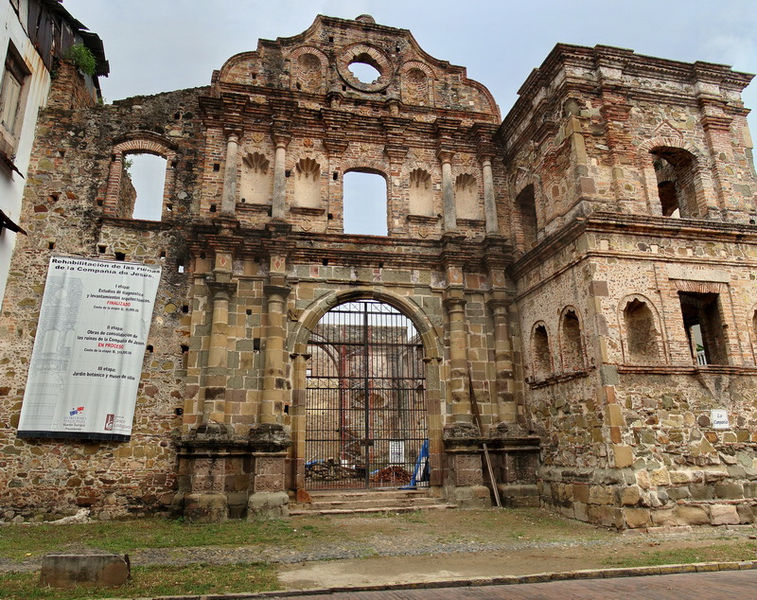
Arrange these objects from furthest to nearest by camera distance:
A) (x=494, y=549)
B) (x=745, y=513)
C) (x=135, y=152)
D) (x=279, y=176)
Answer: (x=135, y=152), (x=279, y=176), (x=745, y=513), (x=494, y=549)

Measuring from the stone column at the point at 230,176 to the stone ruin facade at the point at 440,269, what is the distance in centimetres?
5

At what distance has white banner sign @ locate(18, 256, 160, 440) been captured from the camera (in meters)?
11.4

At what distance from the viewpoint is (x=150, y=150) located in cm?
1377

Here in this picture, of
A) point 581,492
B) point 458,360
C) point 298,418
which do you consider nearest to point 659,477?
point 581,492

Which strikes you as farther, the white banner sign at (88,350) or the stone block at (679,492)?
the white banner sign at (88,350)

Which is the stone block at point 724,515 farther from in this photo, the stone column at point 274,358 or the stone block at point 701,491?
the stone column at point 274,358

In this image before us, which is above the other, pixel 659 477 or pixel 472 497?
pixel 659 477

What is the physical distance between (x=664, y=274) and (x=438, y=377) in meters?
5.04

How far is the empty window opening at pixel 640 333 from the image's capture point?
34.3ft

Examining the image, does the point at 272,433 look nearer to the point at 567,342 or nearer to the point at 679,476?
the point at 567,342

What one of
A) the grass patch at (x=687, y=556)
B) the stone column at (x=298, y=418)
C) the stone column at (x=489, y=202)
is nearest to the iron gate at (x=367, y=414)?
the stone column at (x=298, y=418)

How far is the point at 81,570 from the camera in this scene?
5836mm

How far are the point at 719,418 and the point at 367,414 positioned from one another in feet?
21.2

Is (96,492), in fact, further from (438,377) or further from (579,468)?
(579,468)
